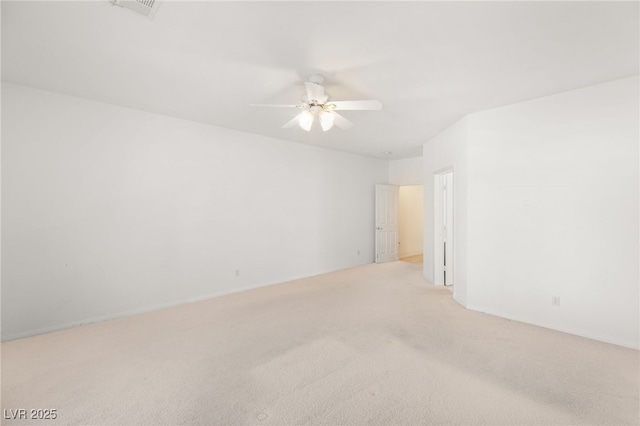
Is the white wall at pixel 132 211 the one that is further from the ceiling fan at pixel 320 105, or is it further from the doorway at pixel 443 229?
the doorway at pixel 443 229

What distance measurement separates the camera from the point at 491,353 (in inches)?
104

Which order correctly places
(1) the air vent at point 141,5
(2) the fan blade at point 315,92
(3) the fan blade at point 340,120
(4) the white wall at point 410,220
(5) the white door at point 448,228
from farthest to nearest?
(4) the white wall at point 410,220 < (5) the white door at point 448,228 < (3) the fan blade at point 340,120 < (2) the fan blade at point 315,92 < (1) the air vent at point 141,5

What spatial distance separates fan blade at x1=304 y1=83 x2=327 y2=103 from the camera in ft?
8.09

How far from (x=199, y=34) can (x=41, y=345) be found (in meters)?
3.28

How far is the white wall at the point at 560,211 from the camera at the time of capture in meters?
2.79

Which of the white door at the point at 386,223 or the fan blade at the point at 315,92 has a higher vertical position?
the fan blade at the point at 315,92

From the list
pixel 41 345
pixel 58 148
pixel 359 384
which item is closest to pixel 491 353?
pixel 359 384

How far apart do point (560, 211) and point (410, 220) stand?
5359mm

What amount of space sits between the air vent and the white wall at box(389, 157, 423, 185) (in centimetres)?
613

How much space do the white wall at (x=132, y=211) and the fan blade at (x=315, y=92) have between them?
2.35 m

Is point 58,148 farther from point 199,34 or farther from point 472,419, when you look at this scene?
point 472,419

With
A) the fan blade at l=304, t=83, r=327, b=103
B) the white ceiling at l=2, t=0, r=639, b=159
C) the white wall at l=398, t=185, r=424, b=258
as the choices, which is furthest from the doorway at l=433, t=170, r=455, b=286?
the fan blade at l=304, t=83, r=327, b=103

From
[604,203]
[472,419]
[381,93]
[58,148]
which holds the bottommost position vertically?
[472,419]

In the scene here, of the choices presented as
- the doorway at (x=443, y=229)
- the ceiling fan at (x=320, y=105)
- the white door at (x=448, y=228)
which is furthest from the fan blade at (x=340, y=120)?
the white door at (x=448, y=228)
